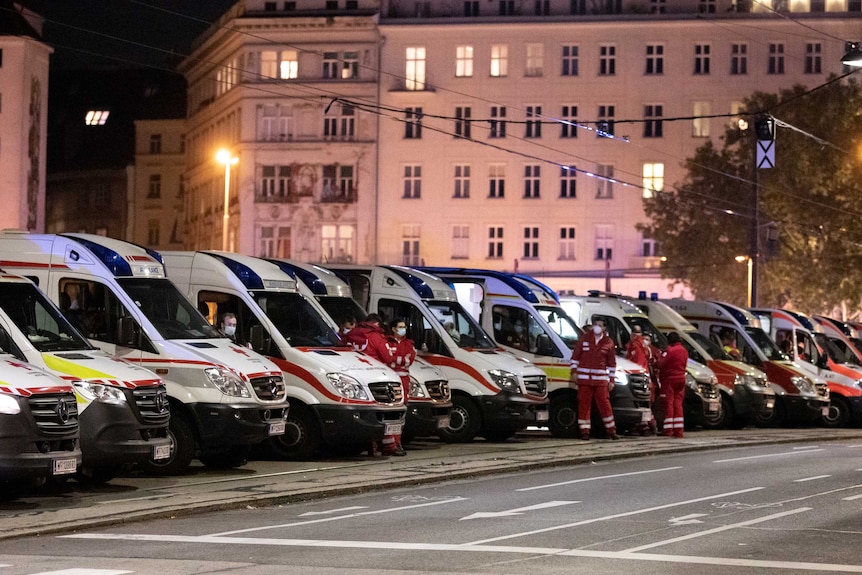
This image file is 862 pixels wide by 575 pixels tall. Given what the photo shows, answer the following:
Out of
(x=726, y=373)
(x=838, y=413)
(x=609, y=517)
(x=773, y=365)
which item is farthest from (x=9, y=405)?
(x=838, y=413)

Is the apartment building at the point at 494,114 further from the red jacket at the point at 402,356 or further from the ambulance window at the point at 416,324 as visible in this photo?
the red jacket at the point at 402,356

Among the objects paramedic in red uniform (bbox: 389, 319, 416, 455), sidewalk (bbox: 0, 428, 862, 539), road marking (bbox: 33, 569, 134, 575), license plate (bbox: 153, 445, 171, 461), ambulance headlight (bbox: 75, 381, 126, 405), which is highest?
paramedic in red uniform (bbox: 389, 319, 416, 455)

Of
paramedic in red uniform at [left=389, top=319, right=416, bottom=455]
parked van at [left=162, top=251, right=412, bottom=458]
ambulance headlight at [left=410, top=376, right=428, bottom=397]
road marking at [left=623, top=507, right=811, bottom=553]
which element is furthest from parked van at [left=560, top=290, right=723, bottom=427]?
road marking at [left=623, top=507, right=811, bottom=553]

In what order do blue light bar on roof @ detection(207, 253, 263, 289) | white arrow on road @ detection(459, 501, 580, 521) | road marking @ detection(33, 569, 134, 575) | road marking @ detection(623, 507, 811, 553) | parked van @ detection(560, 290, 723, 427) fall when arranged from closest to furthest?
road marking @ detection(33, 569, 134, 575)
road marking @ detection(623, 507, 811, 553)
white arrow on road @ detection(459, 501, 580, 521)
blue light bar on roof @ detection(207, 253, 263, 289)
parked van @ detection(560, 290, 723, 427)

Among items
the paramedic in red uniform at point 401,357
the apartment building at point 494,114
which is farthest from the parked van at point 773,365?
the apartment building at point 494,114

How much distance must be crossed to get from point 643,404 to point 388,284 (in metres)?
5.37

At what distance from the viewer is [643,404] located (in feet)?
95.0

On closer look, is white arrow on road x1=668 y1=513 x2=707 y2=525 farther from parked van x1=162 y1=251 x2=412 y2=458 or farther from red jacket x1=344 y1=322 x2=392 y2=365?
red jacket x1=344 y1=322 x2=392 y2=365

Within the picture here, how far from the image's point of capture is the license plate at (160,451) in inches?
690

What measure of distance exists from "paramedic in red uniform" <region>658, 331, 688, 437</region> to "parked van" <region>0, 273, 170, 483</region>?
43.2 feet

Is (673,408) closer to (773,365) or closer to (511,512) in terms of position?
(773,365)

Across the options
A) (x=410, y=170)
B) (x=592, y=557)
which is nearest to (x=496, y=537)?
(x=592, y=557)

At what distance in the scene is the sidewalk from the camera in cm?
1541

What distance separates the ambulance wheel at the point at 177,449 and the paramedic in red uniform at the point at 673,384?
1192 cm
